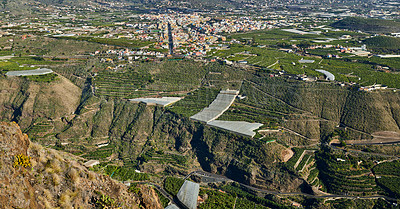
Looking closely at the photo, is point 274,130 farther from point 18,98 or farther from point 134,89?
point 18,98

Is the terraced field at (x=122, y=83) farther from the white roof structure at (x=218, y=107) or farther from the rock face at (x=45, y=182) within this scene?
the rock face at (x=45, y=182)

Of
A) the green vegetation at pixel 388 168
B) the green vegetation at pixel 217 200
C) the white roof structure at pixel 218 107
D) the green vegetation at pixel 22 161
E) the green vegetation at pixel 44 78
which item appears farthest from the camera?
the green vegetation at pixel 44 78

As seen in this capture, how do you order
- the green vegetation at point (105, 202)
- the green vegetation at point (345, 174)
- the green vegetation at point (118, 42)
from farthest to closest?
the green vegetation at point (118, 42) → the green vegetation at point (345, 174) → the green vegetation at point (105, 202)

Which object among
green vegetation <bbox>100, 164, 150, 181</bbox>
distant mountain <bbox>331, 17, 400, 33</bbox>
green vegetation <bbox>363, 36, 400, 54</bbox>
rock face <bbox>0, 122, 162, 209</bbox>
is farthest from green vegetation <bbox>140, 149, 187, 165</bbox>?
distant mountain <bbox>331, 17, 400, 33</bbox>

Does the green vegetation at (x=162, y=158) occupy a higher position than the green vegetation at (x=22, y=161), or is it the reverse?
the green vegetation at (x=22, y=161)

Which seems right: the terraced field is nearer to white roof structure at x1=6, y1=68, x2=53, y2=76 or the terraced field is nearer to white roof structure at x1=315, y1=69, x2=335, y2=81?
white roof structure at x1=6, y1=68, x2=53, y2=76

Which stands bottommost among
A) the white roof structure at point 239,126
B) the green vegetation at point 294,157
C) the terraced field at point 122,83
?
the green vegetation at point 294,157

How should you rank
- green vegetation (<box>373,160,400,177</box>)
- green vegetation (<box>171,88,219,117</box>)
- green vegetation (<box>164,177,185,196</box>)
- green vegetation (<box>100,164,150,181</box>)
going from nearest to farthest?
green vegetation (<box>164,177,185,196</box>) < green vegetation (<box>100,164,150,181</box>) < green vegetation (<box>373,160,400,177</box>) < green vegetation (<box>171,88,219,117</box>)

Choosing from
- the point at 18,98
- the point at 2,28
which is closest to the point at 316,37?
the point at 18,98

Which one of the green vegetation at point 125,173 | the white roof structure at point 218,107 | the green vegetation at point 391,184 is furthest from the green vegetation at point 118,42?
the green vegetation at point 391,184
